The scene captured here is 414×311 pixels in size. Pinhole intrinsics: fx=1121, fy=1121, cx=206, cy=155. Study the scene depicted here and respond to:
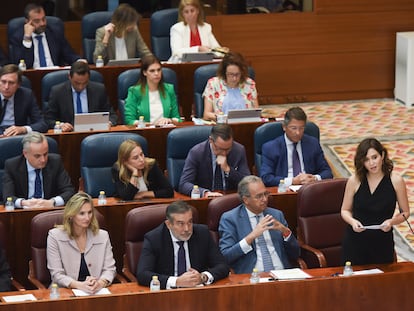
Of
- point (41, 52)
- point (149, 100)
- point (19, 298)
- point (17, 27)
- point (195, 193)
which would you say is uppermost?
point (17, 27)

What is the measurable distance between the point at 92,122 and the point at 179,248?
84.8 inches

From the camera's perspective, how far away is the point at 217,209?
6898 mm

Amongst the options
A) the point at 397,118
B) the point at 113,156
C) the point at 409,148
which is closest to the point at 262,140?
the point at 113,156

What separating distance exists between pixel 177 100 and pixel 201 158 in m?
Result: 2.13

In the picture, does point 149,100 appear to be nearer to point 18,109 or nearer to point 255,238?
point 18,109

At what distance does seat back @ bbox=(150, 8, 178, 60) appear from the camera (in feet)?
35.5

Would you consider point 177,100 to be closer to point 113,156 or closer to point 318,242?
point 113,156

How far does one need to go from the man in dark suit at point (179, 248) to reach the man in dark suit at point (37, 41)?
413 cm

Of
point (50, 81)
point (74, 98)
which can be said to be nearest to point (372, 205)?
point (74, 98)

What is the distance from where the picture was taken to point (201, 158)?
7.77 meters

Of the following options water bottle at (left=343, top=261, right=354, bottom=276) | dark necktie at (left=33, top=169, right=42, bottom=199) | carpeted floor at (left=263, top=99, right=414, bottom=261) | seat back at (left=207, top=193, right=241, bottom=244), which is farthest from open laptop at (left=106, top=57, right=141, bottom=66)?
water bottle at (left=343, top=261, right=354, bottom=276)

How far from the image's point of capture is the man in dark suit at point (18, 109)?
28.2ft

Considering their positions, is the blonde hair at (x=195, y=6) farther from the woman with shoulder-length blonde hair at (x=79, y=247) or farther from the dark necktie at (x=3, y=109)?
the woman with shoulder-length blonde hair at (x=79, y=247)

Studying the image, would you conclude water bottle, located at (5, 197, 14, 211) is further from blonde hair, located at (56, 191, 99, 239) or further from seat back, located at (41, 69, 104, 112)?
seat back, located at (41, 69, 104, 112)
